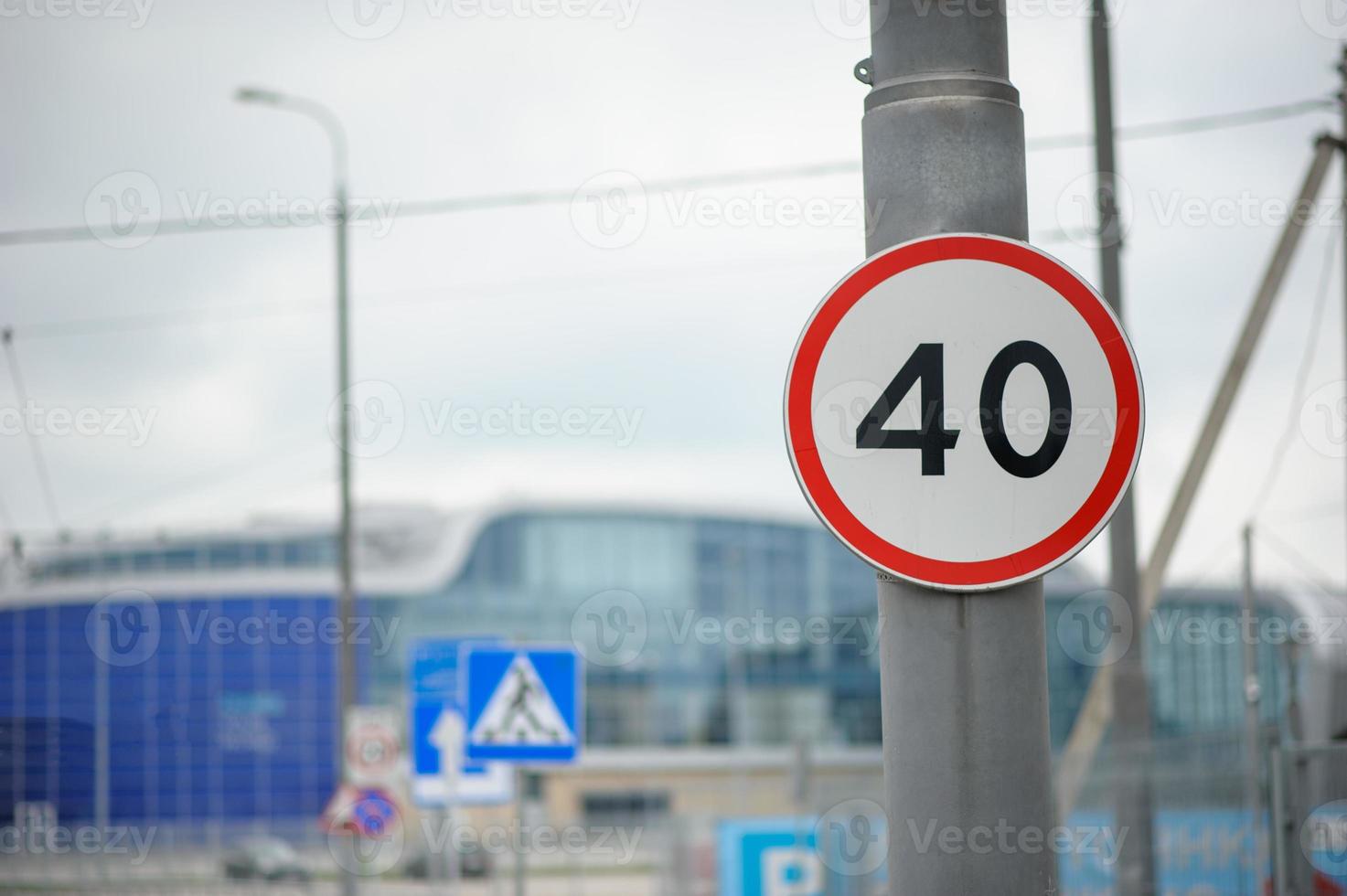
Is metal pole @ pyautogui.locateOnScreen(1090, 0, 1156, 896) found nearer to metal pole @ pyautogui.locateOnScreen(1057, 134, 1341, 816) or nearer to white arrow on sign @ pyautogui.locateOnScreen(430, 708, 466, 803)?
metal pole @ pyautogui.locateOnScreen(1057, 134, 1341, 816)

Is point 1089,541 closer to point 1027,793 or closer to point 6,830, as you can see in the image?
point 1027,793

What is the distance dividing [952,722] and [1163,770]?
7.92 meters

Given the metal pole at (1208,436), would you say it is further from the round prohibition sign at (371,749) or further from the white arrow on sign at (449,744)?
the round prohibition sign at (371,749)

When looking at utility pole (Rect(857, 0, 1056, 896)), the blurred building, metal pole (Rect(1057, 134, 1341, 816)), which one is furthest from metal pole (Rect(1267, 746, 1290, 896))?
the blurred building

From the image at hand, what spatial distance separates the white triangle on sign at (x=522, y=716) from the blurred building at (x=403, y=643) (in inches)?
2025

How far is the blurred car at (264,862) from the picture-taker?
4344cm

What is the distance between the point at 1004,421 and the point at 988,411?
3 cm

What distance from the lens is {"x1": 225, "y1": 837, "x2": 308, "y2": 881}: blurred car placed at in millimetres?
43438

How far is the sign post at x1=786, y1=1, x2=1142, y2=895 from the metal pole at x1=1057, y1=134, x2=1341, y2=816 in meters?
8.21

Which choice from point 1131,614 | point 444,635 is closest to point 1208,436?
point 1131,614

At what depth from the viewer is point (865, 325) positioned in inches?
110

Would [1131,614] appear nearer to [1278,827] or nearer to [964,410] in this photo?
[1278,827]

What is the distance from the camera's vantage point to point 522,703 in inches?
425

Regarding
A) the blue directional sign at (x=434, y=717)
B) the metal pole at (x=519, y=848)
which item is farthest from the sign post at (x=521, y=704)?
the blue directional sign at (x=434, y=717)
